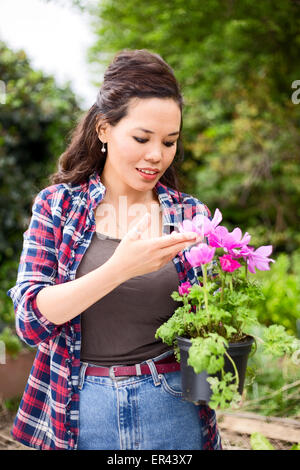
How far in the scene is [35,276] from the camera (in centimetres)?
126

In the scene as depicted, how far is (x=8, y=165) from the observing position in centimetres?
362

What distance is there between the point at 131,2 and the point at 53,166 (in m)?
2.09

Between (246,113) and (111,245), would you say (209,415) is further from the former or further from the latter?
(246,113)

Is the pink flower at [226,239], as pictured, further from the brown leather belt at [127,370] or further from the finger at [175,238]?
the brown leather belt at [127,370]

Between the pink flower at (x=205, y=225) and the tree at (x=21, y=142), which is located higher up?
the tree at (x=21, y=142)

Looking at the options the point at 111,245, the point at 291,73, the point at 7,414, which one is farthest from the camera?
the point at 291,73

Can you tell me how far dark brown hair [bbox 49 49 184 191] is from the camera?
4.46 feet

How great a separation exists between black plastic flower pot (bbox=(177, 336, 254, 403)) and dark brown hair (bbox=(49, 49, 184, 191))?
0.69m

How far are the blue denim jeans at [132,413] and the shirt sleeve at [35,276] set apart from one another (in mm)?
203

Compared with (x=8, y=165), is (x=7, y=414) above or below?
below

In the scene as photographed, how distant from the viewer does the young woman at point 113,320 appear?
1304 mm

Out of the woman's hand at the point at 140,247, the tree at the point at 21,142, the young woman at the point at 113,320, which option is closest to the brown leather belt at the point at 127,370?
the young woman at the point at 113,320

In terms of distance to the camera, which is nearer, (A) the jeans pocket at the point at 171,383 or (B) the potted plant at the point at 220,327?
(B) the potted plant at the point at 220,327
